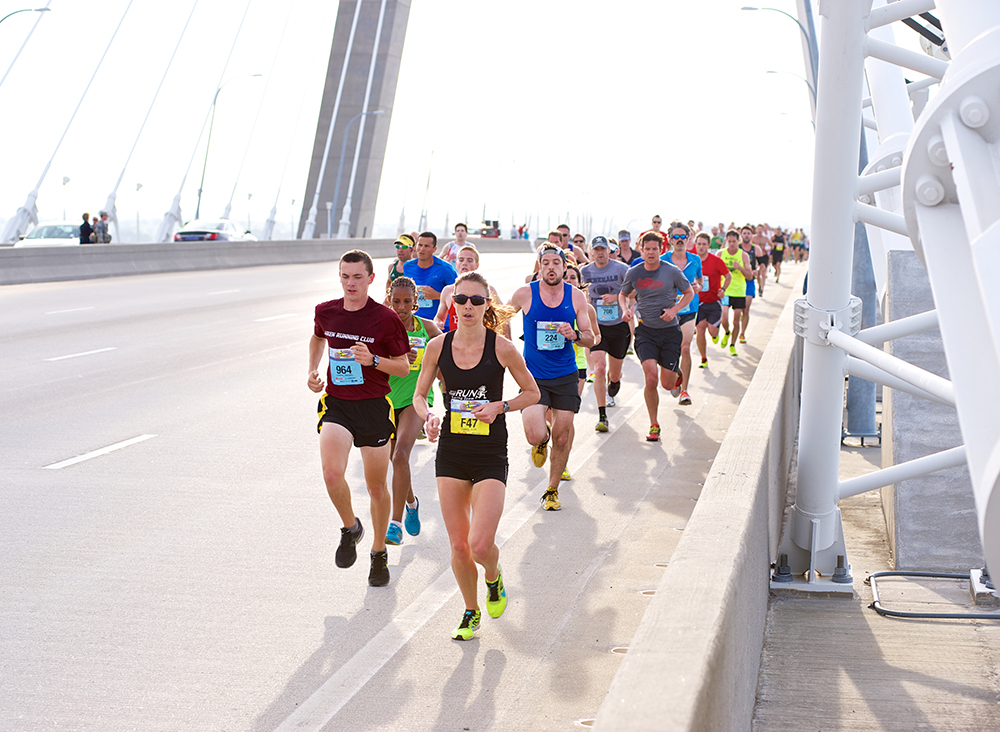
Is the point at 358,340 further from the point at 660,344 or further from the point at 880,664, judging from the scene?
the point at 660,344

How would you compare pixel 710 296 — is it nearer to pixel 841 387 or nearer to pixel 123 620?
pixel 841 387

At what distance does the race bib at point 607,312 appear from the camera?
40.9ft

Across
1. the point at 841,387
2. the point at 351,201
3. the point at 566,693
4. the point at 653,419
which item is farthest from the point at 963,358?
the point at 351,201

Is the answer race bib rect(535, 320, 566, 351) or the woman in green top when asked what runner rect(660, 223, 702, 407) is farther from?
the woman in green top

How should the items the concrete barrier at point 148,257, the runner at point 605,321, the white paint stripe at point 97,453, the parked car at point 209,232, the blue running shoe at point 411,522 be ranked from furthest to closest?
the parked car at point 209,232, the concrete barrier at point 148,257, the runner at point 605,321, the white paint stripe at point 97,453, the blue running shoe at point 411,522

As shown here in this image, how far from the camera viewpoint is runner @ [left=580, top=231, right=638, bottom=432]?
1231cm

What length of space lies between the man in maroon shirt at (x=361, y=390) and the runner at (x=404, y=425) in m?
0.54

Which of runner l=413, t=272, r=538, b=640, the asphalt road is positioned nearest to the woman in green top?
the asphalt road

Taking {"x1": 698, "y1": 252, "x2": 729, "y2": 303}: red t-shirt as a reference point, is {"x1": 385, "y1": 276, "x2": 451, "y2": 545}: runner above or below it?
below

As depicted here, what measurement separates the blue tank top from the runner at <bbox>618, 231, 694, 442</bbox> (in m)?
3.30

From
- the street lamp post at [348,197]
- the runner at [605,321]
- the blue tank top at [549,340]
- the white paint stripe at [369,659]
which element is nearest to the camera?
the white paint stripe at [369,659]

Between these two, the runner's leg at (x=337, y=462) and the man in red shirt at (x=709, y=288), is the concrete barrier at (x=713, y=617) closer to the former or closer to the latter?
the runner's leg at (x=337, y=462)

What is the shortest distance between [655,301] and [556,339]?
365 cm

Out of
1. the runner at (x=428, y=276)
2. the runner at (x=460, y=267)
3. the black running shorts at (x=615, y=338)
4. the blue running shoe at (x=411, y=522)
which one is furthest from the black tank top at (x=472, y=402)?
the black running shorts at (x=615, y=338)
